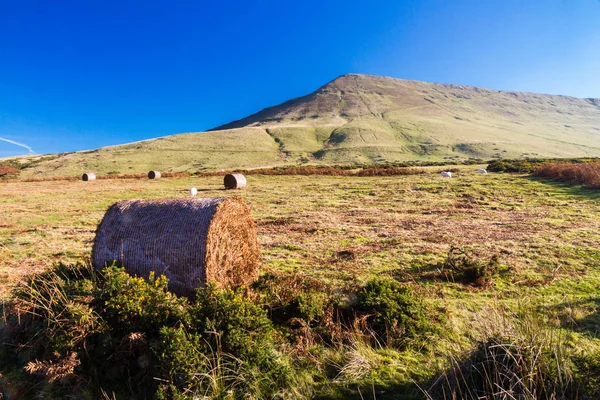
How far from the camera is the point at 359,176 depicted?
135 ft

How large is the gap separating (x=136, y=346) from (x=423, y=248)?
964 centimetres

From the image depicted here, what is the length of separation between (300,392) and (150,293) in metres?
2.86

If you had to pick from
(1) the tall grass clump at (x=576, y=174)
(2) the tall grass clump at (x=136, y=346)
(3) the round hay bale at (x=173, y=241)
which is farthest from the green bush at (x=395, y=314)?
(1) the tall grass clump at (x=576, y=174)

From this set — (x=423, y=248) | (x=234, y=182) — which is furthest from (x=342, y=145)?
(x=423, y=248)

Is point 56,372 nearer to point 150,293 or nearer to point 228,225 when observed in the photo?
point 150,293

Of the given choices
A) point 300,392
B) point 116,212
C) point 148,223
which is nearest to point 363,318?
point 300,392

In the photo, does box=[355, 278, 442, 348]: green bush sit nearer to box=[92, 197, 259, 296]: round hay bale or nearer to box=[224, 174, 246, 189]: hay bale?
box=[92, 197, 259, 296]: round hay bale

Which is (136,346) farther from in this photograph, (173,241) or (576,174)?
(576,174)

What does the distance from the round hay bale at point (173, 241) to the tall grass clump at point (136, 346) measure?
36.8 inches

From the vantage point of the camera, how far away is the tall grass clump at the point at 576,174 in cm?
2501

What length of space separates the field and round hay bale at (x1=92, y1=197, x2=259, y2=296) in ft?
7.25

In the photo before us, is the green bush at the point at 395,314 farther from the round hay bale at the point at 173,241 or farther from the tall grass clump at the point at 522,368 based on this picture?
the round hay bale at the point at 173,241

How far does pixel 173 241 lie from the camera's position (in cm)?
644

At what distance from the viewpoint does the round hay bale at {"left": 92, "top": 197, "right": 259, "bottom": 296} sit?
20.9 feet
